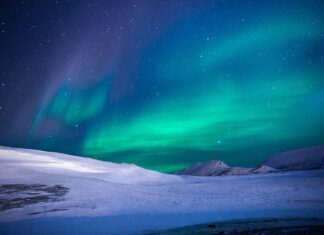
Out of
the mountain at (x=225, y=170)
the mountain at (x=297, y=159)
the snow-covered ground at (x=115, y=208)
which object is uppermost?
the mountain at (x=297, y=159)

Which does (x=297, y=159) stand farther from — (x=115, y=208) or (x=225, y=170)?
(x=115, y=208)

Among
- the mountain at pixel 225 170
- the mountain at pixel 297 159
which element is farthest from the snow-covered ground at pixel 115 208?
the mountain at pixel 297 159

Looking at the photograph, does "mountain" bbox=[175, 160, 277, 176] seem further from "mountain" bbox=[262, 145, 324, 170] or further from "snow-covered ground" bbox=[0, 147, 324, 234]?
"snow-covered ground" bbox=[0, 147, 324, 234]

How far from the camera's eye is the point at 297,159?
115 meters

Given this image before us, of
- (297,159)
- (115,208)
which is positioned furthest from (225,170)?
(115,208)

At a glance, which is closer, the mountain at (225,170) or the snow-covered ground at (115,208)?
the snow-covered ground at (115,208)

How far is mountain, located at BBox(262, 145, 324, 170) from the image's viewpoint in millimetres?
101250

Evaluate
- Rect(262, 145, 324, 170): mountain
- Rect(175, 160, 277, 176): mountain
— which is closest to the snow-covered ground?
Rect(175, 160, 277, 176): mountain

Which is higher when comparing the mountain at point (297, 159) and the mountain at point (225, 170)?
the mountain at point (297, 159)

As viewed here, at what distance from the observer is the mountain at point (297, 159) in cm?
10125

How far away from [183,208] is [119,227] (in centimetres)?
387

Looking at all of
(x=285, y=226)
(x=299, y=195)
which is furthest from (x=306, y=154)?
(x=285, y=226)

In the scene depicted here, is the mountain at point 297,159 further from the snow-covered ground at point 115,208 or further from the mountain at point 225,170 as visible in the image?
the snow-covered ground at point 115,208

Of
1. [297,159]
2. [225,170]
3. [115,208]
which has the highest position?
[297,159]
